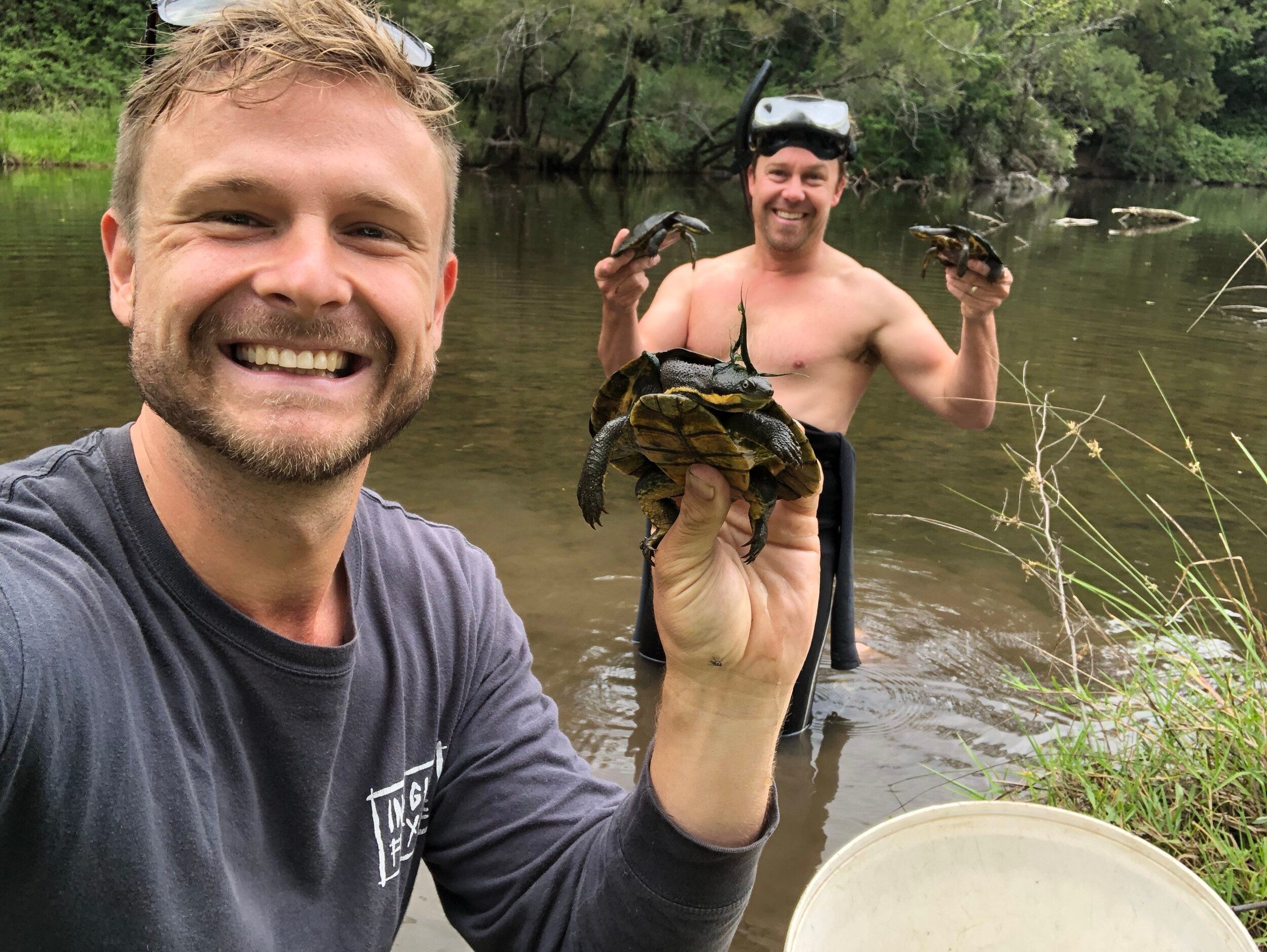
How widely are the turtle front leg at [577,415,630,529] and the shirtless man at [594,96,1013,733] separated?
75.0 inches

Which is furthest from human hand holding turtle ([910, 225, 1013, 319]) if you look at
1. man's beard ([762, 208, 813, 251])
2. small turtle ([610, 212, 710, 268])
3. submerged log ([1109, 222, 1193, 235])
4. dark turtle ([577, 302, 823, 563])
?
submerged log ([1109, 222, 1193, 235])

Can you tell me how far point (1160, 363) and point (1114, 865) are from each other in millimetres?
10990

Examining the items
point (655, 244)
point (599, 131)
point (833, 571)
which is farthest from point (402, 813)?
point (599, 131)

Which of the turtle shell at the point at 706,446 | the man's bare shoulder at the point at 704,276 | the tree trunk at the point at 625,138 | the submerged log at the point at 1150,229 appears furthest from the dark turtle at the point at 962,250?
the tree trunk at the point at 625,138

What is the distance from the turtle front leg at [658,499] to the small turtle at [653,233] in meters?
A: 1.69

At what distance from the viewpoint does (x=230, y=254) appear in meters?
1.69

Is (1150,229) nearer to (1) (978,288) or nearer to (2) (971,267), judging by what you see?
(1) (978,288)

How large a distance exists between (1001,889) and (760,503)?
1065 mm

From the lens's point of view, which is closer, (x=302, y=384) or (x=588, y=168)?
(x=302, y=384)

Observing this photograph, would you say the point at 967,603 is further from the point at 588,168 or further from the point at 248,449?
the point at 588,168

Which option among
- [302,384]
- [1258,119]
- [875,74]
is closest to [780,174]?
[302,384]

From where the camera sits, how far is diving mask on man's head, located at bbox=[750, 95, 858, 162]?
4457 mm

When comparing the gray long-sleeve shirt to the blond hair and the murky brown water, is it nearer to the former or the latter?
the blond hair

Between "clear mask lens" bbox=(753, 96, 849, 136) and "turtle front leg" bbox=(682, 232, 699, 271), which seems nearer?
"turtle front leg" bbox=(682, 232, 699, 271)
